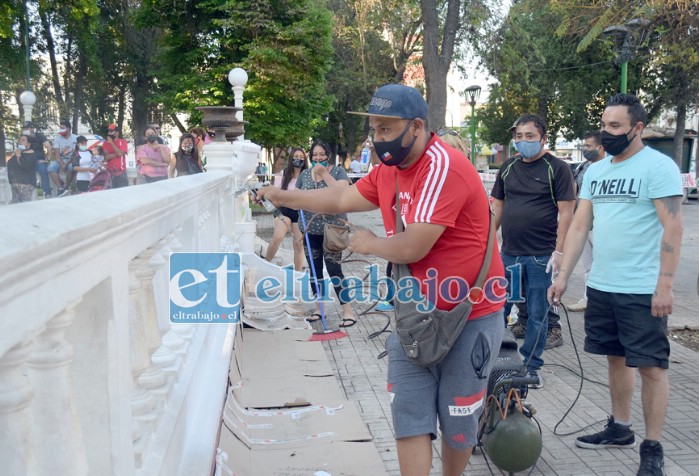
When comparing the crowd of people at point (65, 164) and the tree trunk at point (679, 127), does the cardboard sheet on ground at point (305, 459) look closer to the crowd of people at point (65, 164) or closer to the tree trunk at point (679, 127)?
the crowd of people at point (65, 164)

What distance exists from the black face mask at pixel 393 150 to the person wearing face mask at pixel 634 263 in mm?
1572

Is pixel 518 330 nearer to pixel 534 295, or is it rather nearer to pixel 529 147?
pixel 534 295

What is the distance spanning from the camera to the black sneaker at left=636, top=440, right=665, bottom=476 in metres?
3.65

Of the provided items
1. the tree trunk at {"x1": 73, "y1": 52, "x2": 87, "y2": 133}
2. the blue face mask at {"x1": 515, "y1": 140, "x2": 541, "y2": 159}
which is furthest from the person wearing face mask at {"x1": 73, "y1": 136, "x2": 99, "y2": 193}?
the tree trunk at {"x1": 73, "y1": 52, "x2": 87, "y2": 133}

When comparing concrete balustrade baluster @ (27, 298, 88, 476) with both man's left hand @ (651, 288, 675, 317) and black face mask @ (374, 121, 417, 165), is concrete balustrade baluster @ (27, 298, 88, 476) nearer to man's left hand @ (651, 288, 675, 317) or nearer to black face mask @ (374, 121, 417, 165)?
black face mask @ (374, 121, 417, 165)

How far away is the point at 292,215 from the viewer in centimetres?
870

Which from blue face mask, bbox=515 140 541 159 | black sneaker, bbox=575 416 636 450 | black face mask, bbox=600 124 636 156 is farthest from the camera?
blue face mask, bbox=515 140 541 159

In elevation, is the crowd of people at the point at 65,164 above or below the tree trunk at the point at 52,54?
below

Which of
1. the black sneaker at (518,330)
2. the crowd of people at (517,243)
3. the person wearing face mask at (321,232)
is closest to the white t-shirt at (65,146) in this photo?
the person wearing face mask at (321,232)

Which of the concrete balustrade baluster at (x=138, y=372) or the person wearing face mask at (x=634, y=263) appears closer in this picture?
the concrete balustrade baluster at (x=138, y=372)

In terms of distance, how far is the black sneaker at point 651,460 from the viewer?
12.0ft

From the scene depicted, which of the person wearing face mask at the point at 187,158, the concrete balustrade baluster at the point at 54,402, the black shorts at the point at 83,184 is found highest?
the person wearing face mask at the point at 187,158

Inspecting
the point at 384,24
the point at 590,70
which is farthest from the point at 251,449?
the point at 590,70

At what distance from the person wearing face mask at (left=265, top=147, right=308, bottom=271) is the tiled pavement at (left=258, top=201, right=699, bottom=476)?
61.6 inches
